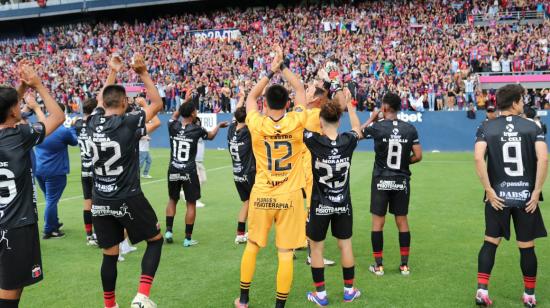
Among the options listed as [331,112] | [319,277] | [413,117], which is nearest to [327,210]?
[319,277]

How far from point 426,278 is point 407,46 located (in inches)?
1065

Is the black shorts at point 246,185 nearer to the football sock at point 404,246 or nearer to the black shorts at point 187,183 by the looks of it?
the black shorts at point 187,183

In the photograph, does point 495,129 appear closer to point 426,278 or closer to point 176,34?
point 426,278

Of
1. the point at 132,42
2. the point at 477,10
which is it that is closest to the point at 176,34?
the point at 132,42

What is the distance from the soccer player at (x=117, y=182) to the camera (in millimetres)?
5660

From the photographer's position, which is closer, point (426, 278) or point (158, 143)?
point (426, 278)

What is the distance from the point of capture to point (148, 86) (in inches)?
225

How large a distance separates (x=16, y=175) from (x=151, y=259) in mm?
1729

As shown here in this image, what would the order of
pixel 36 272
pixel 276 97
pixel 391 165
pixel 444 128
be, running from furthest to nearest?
1. pixel 444 128
2. pixel 391 165
3. pixel 276 97
4. pixel 36 272

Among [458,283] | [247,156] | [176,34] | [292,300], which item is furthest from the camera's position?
[176,34]

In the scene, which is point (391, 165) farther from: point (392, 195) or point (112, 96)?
point (112, 96)

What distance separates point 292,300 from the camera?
20.6 feet

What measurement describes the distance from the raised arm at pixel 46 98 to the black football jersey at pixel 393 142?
373 cm

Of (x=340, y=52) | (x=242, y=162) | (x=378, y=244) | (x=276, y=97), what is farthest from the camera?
Result: (x=340, y=52)
